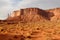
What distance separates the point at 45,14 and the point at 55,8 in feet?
18.9

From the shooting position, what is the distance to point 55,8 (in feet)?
271

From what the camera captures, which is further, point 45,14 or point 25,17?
point 45,14

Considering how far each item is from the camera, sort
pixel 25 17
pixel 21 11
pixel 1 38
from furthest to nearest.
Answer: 1. pixel 21 11
2. pixel 25 17
3. pixel 1 38

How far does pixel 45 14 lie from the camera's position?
3179 inches

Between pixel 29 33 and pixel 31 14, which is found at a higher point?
pixel 29 33

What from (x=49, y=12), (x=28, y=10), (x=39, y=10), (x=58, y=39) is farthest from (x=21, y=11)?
(x=58, y=39)

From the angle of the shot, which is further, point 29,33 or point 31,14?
point 31,14

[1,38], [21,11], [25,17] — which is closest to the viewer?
[1,38]

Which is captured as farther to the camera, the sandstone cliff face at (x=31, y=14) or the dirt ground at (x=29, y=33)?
the sandstone cliff face at (x=31, y=14)

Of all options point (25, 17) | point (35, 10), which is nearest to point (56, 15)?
point (35, 10)

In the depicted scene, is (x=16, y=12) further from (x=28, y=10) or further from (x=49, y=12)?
(x=49, y=12)

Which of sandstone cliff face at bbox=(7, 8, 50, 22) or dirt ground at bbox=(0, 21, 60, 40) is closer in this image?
dirt ground at bbox=(0, 21, 60, 40)

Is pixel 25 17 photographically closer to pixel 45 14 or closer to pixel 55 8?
pixel 45 14

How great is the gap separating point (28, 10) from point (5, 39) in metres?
64.3
